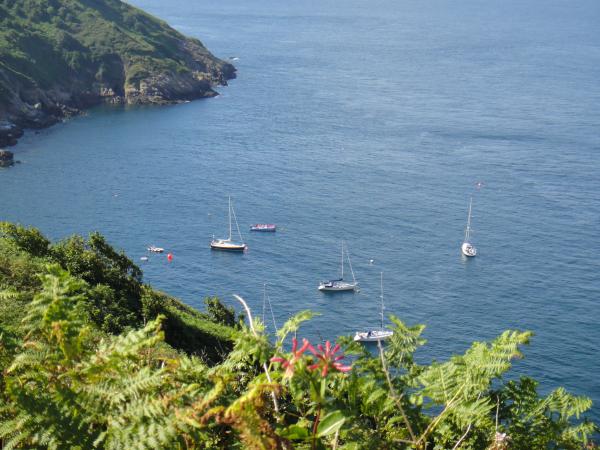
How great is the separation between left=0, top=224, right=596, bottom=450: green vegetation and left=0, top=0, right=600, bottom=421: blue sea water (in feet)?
150

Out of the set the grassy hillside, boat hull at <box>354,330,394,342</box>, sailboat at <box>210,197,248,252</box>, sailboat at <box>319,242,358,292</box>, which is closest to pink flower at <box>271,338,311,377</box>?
the grassy hillside

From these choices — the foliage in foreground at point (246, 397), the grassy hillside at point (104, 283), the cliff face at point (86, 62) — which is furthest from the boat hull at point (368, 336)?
the cliff face at point (86, 62)

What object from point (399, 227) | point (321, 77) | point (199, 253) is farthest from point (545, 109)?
point (199, 253)

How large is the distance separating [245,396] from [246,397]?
36 millimetres

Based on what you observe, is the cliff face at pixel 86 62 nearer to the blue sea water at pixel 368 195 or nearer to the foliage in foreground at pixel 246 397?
the blue sea water at pixel 368 195

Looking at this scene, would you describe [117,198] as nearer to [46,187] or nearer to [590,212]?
[46,187]

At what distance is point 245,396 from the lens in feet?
14.6

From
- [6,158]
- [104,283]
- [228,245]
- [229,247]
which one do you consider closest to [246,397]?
[104,283]

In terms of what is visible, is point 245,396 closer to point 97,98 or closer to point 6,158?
point 6,158

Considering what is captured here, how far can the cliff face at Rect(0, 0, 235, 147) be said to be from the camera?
108625 mm

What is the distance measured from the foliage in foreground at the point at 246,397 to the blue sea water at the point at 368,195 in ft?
150

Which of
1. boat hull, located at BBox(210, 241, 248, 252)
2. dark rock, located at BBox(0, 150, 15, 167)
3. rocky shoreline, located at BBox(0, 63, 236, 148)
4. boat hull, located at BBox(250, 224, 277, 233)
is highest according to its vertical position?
rocky shoreline, located at BBox(0, 63, 236, 148)

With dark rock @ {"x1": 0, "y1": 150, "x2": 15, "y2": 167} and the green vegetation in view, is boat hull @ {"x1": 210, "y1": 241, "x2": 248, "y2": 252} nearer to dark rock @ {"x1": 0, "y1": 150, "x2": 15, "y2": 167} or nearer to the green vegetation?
dark rock @ {"x1": 0, "y1": 150, "x2": 15, "y2": 167}

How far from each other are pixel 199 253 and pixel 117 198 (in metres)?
17.0
